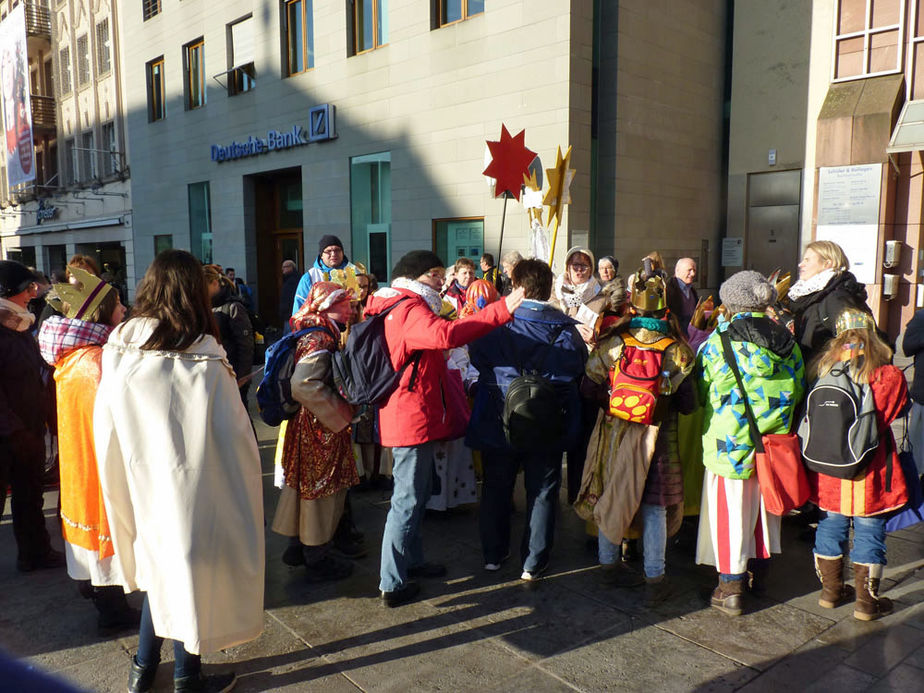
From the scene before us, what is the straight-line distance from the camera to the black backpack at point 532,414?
3645 mm

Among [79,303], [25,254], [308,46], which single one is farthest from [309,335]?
[25,254]

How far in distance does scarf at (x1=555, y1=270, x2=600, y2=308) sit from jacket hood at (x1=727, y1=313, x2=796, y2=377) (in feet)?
7.49

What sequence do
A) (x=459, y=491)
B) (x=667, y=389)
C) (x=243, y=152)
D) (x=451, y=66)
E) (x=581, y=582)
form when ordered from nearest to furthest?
(x=667, y=389), (x=581, y=582), (x=459, y=491), (x=451, y=66), (x=243, y=152)

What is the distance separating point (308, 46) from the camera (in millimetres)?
14938

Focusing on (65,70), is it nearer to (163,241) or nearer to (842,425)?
(163,241)

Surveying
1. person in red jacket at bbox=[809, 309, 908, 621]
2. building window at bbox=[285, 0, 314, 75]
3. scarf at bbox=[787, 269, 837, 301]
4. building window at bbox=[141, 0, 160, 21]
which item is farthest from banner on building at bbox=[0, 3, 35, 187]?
person in red jacket at bbox=[809, 309, 908, 621]

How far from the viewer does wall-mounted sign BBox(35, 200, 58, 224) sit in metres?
27.7

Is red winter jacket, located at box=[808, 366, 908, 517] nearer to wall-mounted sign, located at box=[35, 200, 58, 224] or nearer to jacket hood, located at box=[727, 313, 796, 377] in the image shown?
jacket hood, located at box=[727, 313, 796, 377]

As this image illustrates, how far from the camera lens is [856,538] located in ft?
11.9

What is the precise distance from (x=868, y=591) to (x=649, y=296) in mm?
1833

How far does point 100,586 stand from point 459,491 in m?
2.42

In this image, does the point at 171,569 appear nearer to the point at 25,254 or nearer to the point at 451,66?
the point at 451,66

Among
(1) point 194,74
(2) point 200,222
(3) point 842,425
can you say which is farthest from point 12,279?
(1) point 194,74

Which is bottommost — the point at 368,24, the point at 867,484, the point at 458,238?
the point at 867,484
